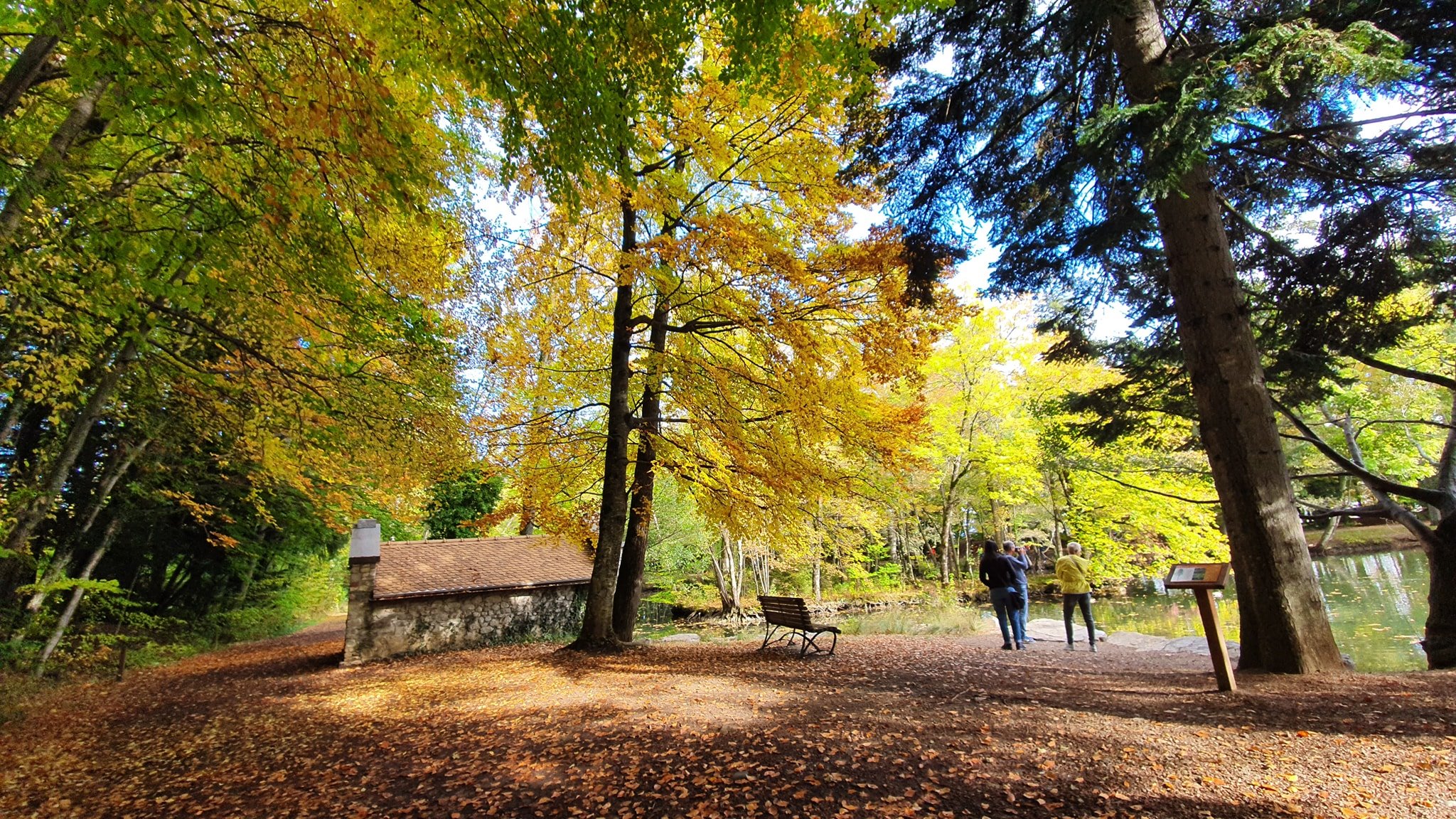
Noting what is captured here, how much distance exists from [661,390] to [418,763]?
6.32 metres

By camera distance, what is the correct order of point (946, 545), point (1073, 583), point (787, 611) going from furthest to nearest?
point (946, 545)
point (1073, 583)
point (787, 611)

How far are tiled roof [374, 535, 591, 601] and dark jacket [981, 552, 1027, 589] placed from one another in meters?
6.96

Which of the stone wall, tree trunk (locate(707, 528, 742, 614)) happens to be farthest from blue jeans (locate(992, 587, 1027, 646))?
tree trunk (locate(707, 528, 742, 614))

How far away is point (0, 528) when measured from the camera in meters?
6.88

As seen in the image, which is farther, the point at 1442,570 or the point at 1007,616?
the point at 1007,616

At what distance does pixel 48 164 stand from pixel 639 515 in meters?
7.27

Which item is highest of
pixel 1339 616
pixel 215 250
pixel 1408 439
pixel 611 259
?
pixel 611 259

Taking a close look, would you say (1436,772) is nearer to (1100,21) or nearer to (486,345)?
(1100,21)

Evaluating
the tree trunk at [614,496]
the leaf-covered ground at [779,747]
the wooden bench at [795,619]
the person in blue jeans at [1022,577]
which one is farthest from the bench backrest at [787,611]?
the person in blue jeans at [1022,577]

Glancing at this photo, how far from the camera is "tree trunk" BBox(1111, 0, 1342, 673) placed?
4848mm

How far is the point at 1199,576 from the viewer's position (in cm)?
493

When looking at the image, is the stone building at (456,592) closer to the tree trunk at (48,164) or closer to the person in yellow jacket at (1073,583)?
the tree trunk at (48,164)

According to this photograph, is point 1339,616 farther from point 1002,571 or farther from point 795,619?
point 795,619

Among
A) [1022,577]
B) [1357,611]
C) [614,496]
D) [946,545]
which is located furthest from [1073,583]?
[946,545]
